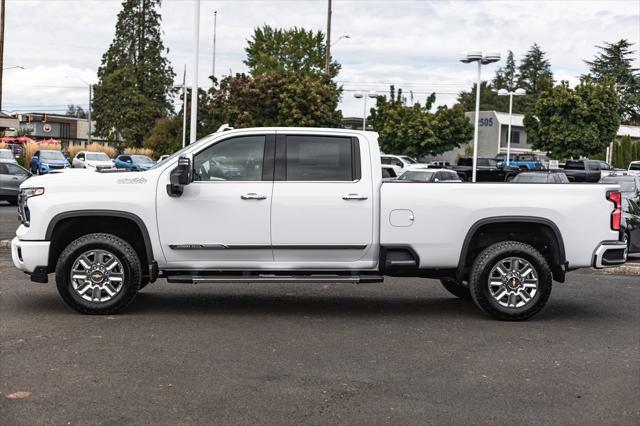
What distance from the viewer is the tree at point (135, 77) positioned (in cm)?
8112

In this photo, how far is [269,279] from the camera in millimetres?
8625

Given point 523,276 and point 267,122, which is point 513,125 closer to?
point 267,122

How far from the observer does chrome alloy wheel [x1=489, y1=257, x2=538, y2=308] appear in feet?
29.1

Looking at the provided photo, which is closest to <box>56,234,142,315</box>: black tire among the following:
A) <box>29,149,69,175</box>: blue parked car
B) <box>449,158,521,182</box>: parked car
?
<box>449,158,521,182</box>: parked car

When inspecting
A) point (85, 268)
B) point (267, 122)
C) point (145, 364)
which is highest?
point (267, 122)

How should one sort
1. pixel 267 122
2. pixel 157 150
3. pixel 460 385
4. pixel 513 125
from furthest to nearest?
pixel 513 125 → pixel 157 150 → pixel 267 122 → pixel 460 385

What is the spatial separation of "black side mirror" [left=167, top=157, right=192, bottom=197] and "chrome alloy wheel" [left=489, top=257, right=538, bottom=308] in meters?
3.37

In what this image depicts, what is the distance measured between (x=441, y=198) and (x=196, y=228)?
8.48ft

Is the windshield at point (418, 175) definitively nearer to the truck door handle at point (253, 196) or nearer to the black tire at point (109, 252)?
the truck door handle at point (253, 196)

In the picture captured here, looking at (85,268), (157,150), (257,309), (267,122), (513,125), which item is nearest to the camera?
(85,268)

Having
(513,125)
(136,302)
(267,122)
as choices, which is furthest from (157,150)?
(136,302)

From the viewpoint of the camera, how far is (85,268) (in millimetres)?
8555

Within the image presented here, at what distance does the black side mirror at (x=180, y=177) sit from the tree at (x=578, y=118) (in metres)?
45.4

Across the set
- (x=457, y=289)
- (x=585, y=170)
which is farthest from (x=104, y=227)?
(x=585, y=170)
